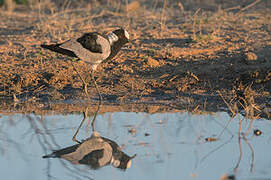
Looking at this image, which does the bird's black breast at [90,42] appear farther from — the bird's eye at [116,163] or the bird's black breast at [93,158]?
the bird's eye at [116,163]

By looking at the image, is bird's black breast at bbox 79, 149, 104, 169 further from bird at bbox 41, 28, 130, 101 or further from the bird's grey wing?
bird at bbox 41, 28, 130, 101

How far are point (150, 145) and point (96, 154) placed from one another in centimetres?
56

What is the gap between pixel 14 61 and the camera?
7.27 metres

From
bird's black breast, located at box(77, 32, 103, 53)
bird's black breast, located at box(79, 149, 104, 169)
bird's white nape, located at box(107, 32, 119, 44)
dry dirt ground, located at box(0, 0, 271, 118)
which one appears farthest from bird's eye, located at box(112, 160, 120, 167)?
bird's white nape, located at box(107, 32, 119, 44)

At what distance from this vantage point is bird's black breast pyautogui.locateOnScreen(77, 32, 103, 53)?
5.77 meters

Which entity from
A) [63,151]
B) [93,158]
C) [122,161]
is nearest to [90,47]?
[63,151]

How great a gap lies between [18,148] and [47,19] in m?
5.60

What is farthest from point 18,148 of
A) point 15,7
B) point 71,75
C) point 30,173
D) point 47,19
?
point 15,7

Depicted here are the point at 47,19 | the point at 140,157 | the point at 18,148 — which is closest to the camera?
the point at 140,157

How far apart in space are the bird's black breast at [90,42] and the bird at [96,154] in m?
1.62

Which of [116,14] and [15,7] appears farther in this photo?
[15,7]

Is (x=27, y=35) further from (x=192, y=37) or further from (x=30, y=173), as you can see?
(x=30, y=173)

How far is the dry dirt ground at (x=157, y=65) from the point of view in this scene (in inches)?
237

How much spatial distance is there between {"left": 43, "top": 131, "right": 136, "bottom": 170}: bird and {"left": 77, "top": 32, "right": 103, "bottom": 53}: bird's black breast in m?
1.62
